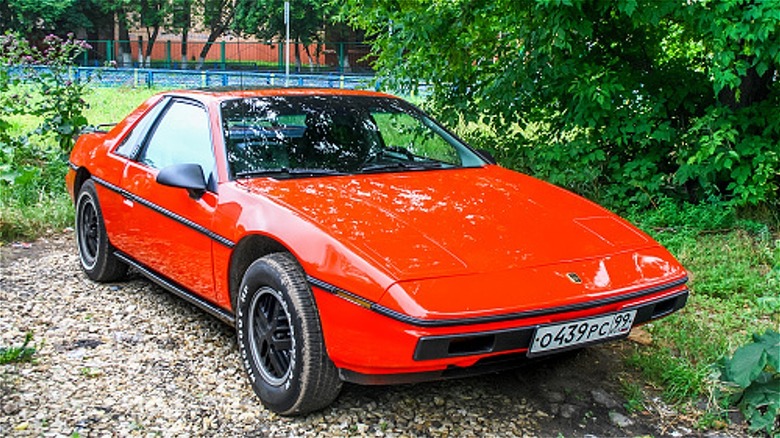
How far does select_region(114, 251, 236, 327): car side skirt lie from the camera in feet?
12.5

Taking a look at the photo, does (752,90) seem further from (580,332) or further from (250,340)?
(250,340)

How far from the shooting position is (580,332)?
10.1ft

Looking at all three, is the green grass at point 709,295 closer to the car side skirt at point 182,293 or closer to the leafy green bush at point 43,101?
the car side skirt at point 182,293

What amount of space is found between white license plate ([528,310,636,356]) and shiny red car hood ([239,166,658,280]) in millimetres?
275

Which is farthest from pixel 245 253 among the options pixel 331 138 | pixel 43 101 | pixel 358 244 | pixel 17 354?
pixel 43 101

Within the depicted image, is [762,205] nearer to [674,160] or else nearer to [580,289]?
[674,160]

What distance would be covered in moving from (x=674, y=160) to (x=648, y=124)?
0.49 metres

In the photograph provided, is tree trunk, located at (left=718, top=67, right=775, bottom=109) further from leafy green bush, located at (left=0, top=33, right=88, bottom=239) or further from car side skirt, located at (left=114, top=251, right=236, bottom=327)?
leafy green bush, located at (left=0, top=33, right=88, bottom=239)

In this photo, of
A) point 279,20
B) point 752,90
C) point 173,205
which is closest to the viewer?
point 173,205

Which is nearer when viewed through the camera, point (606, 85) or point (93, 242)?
point (93, 242)

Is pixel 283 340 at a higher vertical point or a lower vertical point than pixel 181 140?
lower

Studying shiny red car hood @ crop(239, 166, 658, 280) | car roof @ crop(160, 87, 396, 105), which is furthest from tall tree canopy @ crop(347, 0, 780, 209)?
shiny red car hood @ crop(239, 166, 658, 280)

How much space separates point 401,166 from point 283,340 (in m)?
1.29

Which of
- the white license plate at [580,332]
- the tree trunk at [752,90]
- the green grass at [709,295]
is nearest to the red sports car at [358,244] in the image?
the white license plate at [580,332]
